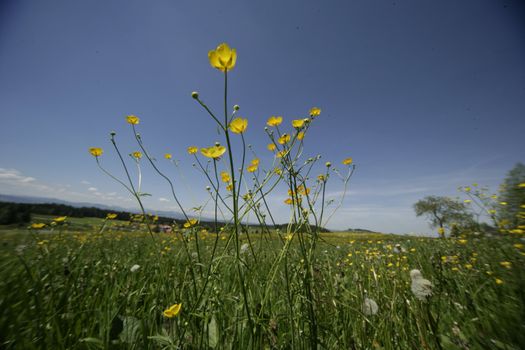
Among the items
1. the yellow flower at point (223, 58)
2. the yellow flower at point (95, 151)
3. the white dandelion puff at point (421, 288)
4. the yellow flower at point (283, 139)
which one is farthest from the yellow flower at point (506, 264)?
the yellow flower at point (95, 151)

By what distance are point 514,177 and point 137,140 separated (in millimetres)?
4671

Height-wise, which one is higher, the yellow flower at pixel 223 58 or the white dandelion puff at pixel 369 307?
the yellow flower at pixel 223 58

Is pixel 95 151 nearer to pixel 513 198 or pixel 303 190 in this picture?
pixel 303 190

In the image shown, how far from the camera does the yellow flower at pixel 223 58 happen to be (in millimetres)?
906

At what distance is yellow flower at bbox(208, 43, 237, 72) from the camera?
0.91 metres

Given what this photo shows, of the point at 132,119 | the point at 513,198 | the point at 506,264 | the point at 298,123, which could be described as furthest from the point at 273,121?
the point at 513,198

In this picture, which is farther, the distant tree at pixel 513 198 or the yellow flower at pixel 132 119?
the distant tree at pixel 513 198

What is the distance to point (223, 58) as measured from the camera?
36.2 inches

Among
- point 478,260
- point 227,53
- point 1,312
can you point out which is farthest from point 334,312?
point 478,260

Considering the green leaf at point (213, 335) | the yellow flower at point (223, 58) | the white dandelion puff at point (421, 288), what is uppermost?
the yellow flower at point (223, 58)

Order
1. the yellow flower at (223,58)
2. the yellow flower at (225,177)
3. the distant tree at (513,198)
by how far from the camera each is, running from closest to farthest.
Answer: the yellow flower at (223,58)
the yellow flower at (225,177)
the distant tree at (513,198)

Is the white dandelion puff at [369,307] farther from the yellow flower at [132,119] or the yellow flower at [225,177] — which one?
the yellow flower at [132,119]

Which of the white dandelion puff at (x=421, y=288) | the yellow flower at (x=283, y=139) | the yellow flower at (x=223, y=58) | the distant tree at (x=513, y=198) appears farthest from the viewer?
the distant tree at (x=513, y=198)

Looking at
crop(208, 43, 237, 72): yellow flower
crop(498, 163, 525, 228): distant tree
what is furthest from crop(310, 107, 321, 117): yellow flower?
crop(498, 163, 525, 228): distant tree
